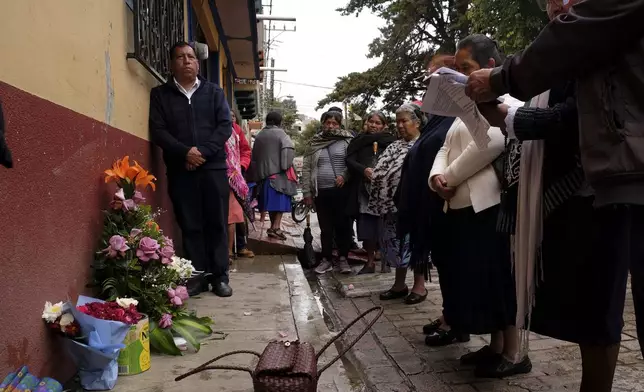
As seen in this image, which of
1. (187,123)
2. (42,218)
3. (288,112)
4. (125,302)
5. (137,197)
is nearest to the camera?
(42,218)

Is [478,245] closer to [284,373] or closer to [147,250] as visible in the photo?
[284,373]

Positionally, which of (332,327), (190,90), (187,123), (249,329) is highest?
(190,90)

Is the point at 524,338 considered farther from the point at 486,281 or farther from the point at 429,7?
the point at 429,7

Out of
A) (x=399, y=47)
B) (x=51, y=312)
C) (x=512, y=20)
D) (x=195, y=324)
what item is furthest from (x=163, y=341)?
(x=399, y=47)

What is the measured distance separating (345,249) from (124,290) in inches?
149

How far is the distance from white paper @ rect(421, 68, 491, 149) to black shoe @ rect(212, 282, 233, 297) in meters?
2.53

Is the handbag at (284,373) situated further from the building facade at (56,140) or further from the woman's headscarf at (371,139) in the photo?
the woman's headscarf at (371,139)

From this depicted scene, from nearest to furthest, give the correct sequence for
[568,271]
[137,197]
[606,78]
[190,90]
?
[606,78] → [568,271] → [137,197] → [190,90]

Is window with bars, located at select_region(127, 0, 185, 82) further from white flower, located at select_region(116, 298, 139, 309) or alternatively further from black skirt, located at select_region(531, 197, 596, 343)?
black skirt, located at select_region(531, 197, 596, 343)

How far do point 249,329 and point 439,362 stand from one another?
122cm

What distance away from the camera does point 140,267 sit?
2.84 meters

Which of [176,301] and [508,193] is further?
[176,301]

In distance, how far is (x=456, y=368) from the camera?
320cm

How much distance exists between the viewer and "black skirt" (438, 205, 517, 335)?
2.82 metres
